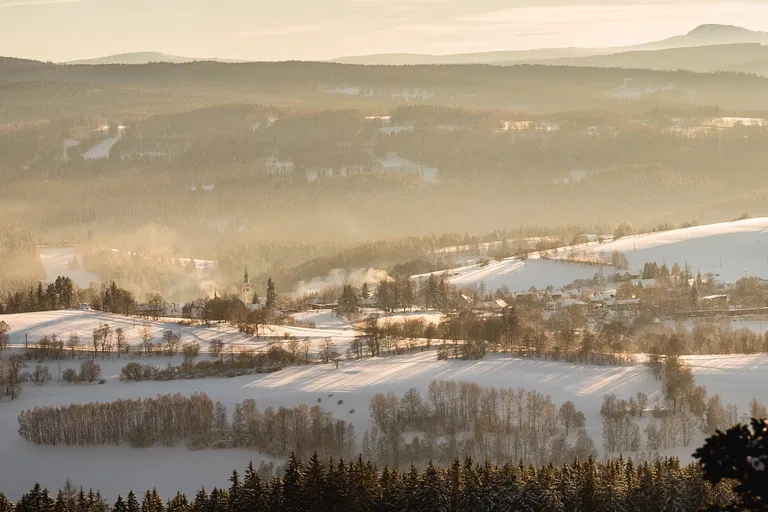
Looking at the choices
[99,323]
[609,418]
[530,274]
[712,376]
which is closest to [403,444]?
[609,418]

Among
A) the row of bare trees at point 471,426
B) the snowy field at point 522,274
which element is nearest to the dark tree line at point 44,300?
the snowy field at point 522,274

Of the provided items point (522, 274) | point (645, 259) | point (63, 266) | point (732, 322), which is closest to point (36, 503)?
point (732, 322)

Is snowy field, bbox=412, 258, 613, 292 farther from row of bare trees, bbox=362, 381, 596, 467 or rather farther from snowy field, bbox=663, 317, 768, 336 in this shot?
row of bare trees, bbox=362, 381, 596, 467

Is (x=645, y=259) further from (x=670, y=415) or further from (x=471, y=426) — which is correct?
(x=471, y=426)

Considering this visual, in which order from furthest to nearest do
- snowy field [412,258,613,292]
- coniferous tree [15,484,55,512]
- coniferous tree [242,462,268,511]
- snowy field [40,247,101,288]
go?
snowy field [40,247,101,288]
snowy field [412,258,613,292]
coniferous tree [15,484,55,512]
coniferous tree [242,462,268,511]

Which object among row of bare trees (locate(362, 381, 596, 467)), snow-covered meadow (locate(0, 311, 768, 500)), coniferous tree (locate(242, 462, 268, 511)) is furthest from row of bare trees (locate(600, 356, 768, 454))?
coniferous tree (locate(242, 462, 268, 511))

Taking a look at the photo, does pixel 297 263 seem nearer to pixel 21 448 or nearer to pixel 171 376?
pixel 171 376

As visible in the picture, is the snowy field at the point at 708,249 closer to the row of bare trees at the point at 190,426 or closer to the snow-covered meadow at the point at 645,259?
the snow-covered meadow at the point at 645,259
